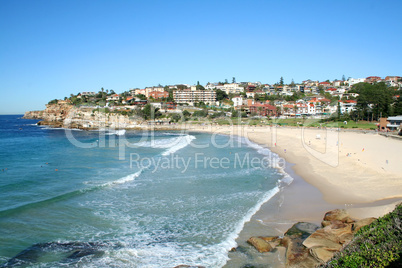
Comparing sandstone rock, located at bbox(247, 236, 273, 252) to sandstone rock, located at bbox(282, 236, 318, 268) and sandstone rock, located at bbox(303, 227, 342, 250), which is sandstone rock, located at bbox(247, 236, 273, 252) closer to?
sandstone rock, located at bbox(282, 236, 318, 268)

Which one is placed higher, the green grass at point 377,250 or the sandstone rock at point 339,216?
the green grass at point 377,250

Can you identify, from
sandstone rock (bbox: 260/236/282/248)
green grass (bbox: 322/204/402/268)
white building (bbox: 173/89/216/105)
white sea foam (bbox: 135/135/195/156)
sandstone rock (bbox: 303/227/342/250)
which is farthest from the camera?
white building (bbox: 173/89/216/105)

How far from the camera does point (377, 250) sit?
20.1ft

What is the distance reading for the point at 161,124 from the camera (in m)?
75.1

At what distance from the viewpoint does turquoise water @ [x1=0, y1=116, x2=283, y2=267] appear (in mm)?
9836

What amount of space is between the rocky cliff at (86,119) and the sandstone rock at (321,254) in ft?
220

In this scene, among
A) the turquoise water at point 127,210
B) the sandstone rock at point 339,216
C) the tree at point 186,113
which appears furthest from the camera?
the tree at point 186,113

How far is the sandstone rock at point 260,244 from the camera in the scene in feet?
31.6

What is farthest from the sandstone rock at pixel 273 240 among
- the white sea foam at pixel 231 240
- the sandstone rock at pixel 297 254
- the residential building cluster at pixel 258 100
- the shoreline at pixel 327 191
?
the residential building cluster at pixel 258 100

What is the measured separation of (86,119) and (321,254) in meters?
78.1

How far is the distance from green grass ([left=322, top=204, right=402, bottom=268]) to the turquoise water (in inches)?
158

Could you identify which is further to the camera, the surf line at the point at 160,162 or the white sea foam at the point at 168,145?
the white sea foam at the point at 168,145

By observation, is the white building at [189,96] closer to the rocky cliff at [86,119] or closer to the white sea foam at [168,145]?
the rocky cliff at [86,119]

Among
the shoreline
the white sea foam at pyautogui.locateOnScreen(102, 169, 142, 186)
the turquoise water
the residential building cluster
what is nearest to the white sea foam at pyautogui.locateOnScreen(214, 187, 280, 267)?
the turquoise water
